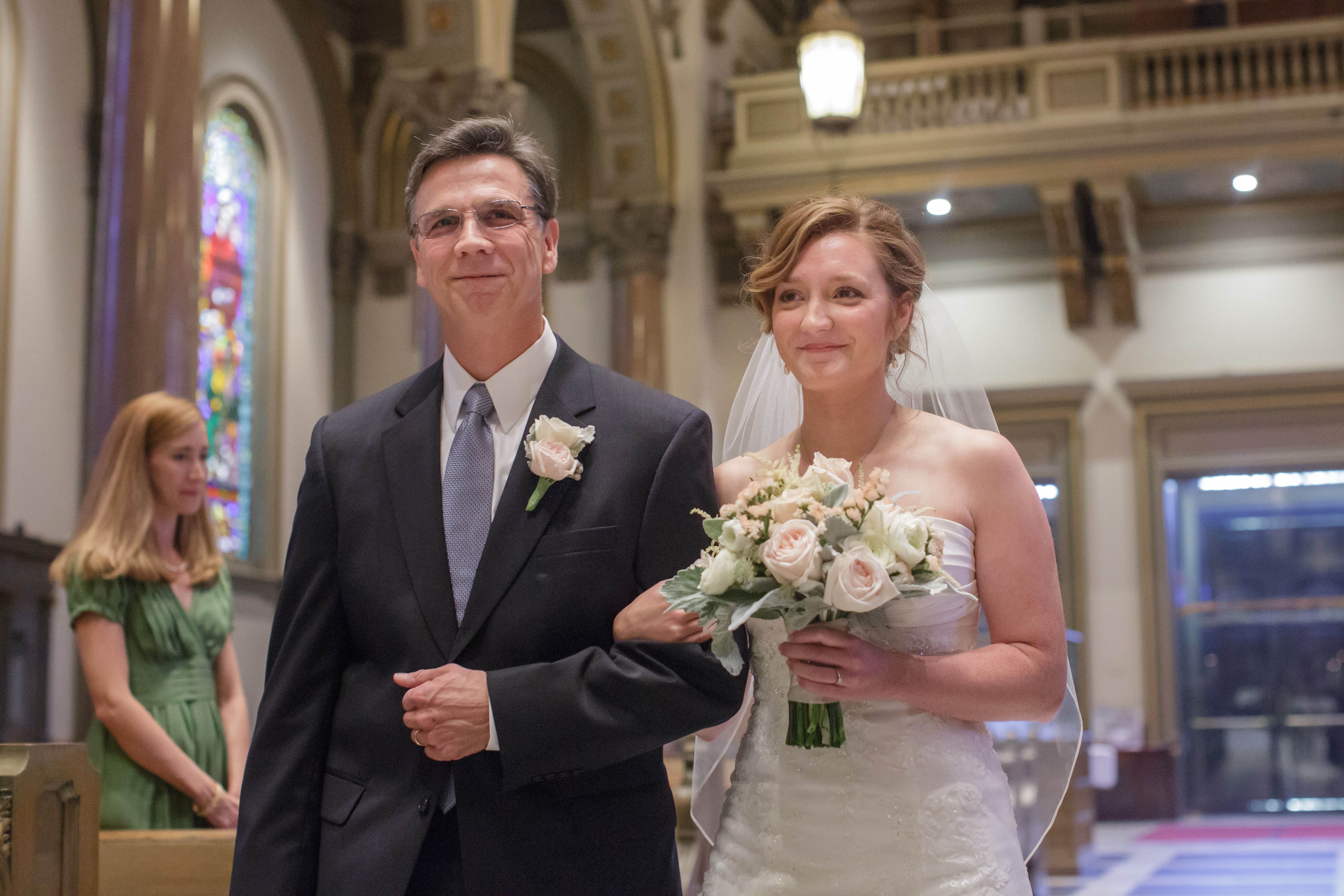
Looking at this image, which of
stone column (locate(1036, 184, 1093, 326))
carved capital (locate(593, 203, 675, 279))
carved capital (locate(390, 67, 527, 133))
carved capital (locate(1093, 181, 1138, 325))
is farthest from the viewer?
carved capital (locate(593, 203, 675, 279))

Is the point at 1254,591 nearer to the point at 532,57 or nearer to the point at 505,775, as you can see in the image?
the point at 532,57

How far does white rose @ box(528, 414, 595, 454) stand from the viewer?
2504 mm

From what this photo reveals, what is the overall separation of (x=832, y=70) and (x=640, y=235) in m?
6.68

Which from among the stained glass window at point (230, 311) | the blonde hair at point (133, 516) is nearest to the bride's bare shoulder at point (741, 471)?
the blonde hair at point (133, 516)

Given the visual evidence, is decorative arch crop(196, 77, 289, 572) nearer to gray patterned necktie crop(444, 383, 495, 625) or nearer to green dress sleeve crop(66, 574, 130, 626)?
green dress sleeve crop(66, 574, 130, 626)

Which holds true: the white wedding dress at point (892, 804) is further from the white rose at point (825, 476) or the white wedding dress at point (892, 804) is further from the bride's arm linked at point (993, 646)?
the white rose at point (825, 476)

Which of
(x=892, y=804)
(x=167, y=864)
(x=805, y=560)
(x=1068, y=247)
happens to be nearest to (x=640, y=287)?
(x=1068, y=247)

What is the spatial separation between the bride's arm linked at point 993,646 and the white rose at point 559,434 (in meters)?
0.49

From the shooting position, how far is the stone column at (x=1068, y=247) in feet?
44.9

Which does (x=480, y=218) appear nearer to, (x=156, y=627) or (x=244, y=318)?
(x=156, y=627)

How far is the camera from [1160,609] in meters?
14.3

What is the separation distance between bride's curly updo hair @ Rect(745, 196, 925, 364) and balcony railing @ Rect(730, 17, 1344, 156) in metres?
10.1

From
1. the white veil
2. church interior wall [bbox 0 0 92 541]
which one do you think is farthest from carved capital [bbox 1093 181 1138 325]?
the white veil

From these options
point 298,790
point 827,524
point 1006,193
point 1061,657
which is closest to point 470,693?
point 298,790
